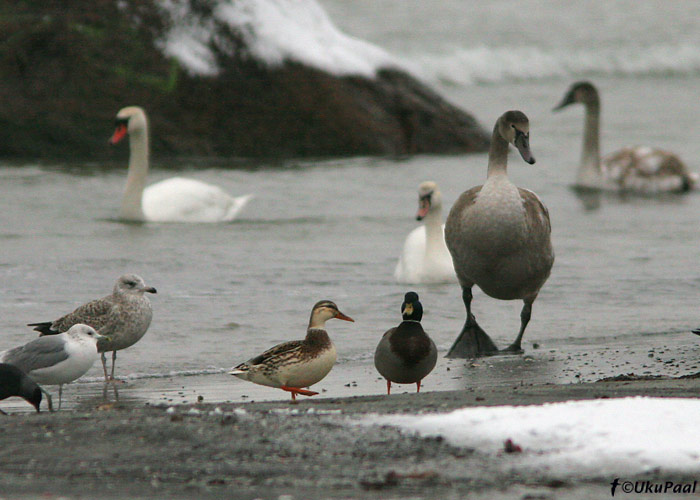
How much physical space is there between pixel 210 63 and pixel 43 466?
15.5 metres

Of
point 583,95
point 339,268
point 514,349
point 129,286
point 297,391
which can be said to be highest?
point 583,95

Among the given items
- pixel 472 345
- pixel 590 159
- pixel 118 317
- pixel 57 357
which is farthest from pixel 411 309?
pixel 590 159

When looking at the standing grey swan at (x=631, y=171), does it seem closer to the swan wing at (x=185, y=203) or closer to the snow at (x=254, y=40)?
the snow at (x=254, y=40)

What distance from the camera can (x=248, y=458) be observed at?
4766 mm

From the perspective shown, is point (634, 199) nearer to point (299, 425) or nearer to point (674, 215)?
point (674, 215)

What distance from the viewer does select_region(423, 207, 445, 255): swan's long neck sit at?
11.4m

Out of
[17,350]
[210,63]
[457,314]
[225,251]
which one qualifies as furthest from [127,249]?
[210,63]

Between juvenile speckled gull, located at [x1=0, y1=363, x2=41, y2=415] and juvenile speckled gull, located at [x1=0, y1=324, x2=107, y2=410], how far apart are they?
0.91 ft

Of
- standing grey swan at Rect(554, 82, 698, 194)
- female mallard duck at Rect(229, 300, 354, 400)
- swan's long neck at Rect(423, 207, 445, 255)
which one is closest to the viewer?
female mallard duck at Rect(229, 300, 354, 400)

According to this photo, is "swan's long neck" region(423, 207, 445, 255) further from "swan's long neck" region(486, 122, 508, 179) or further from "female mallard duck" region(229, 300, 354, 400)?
"female mallard duck" region(229, 300, 354, 400)

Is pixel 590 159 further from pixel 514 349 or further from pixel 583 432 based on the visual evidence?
pixel 583 432

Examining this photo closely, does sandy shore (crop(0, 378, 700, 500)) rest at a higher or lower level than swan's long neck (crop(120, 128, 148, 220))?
lower

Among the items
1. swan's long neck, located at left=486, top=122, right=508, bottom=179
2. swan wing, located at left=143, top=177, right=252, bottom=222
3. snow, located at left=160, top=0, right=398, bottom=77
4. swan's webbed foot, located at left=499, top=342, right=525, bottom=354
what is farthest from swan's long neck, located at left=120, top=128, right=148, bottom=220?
swan's webbed foot, located at left=499, top=342, right=525, bottom=354

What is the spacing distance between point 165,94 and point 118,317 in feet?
39.1
